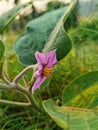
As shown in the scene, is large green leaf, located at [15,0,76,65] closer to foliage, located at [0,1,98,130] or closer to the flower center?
foliage, located at [0,1,98,130]

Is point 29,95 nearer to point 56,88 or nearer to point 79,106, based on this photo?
point 79,106

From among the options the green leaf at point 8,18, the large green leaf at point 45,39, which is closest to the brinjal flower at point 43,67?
the large green leaf at point 45,39

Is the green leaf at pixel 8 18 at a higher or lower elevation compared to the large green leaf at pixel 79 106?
higher

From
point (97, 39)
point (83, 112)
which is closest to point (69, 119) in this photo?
point (83, 112)

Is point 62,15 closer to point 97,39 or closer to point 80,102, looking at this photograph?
point 80,102

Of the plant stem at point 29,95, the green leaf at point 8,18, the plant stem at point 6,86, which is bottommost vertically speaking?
the plant stem at point 29,95

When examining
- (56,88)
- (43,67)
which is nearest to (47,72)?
(43,67)

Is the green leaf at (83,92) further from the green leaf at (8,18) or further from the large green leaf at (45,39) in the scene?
the green leaf at (8,18)
